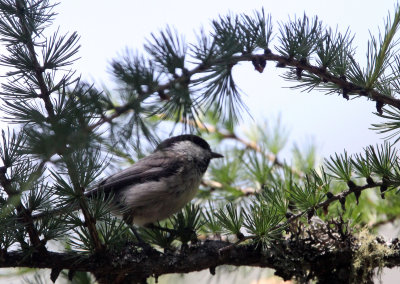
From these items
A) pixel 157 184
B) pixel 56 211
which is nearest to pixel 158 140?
pixel 56 211

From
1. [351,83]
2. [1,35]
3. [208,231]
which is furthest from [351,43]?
[1,35]

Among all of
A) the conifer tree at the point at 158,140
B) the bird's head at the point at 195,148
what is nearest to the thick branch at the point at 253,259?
the conifer tree at the point at 158,140

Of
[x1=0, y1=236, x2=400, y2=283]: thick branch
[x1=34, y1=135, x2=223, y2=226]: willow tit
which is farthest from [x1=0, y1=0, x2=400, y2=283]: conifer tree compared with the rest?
[x1=34, y1=135, x2=223, y2=226]: willow tit

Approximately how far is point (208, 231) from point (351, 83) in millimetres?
995

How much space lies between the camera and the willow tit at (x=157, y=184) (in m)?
2.92

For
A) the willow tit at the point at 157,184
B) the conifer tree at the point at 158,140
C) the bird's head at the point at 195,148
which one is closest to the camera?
the conifer tree at the point at 158,140

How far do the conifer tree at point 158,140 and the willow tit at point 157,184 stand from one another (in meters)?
0.65

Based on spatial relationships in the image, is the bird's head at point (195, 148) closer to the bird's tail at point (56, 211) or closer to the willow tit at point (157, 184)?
the willow tit at point (157, 184)

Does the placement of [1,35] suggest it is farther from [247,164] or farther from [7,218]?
[247,164]

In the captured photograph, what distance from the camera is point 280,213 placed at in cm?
201

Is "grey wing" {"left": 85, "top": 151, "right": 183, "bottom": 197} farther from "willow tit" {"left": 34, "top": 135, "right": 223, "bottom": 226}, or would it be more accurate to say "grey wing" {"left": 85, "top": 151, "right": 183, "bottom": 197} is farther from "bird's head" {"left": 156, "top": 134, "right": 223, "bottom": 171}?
"bird's head" {"left": 156, "top": 134, "right": 223, "bottom": 171}

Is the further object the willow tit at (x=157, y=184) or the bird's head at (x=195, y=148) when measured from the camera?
the bird's head at (x=195, y=148)

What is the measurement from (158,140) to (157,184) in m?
1.38

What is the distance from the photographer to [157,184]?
9.77 feet
